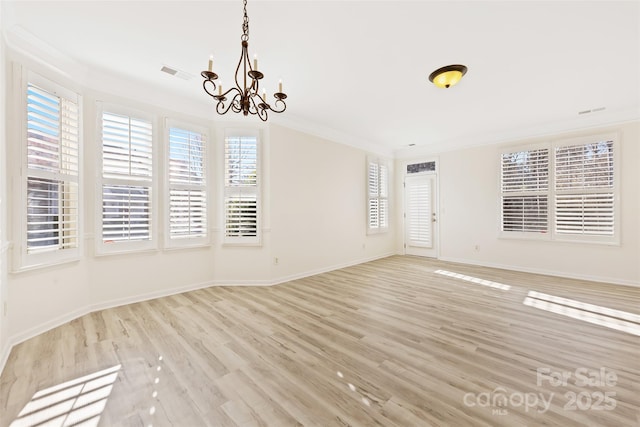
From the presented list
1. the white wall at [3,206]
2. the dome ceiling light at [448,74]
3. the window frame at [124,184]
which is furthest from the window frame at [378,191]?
the white wall at [3,206]

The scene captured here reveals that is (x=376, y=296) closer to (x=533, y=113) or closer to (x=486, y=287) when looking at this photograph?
(x=486, y=287)

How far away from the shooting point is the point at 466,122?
195 inches

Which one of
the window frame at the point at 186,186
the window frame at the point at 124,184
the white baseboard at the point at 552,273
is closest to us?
the window frame at the point at 124,184

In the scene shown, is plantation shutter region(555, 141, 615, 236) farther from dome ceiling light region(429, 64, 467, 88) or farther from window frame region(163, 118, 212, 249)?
window frame region(163, 118, 212, 249)

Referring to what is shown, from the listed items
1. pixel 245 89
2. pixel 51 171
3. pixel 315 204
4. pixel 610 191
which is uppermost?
pixel 245 89

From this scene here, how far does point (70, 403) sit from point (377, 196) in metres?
6.01

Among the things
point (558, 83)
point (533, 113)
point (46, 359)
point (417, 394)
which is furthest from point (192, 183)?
point (533, 113)

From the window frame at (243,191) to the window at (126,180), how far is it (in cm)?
101

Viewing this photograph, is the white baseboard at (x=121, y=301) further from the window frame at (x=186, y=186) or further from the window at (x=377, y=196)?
the window at (x=377, y=196)

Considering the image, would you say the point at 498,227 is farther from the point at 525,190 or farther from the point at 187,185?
the point at 187,185

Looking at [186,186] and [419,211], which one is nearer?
[186,186]

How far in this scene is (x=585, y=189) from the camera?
4.63 meters

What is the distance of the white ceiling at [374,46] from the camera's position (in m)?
2.20

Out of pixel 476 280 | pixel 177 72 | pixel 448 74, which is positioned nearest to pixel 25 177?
pixel 177 72
